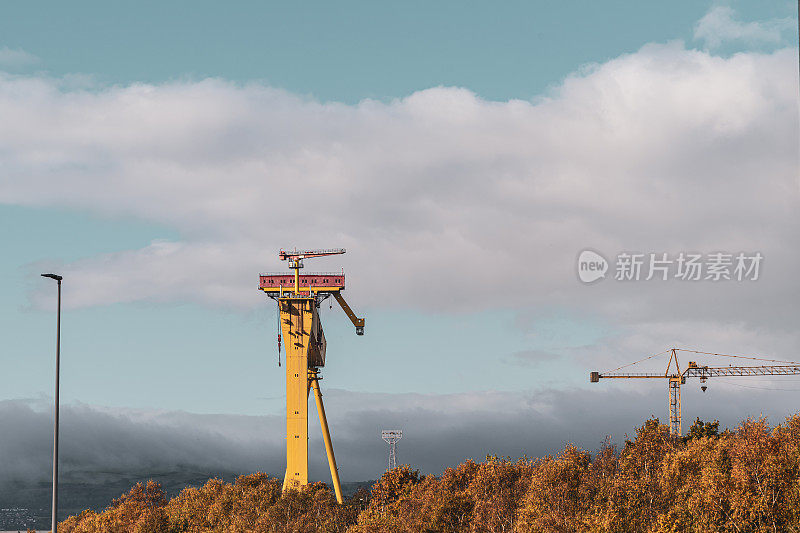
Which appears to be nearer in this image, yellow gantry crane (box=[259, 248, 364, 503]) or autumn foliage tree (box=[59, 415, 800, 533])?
autumn foliage tree (box=[59, 415, 800, 533])

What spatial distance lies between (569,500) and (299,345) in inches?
2545

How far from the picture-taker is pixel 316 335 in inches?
6019

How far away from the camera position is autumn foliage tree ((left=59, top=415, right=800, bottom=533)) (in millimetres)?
76062

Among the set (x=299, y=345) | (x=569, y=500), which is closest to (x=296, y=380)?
(x=299, y=345)

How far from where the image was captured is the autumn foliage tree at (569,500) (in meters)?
76.1

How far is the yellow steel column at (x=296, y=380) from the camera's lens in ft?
482

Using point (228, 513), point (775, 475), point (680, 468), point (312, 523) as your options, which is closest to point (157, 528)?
point (228, 513)

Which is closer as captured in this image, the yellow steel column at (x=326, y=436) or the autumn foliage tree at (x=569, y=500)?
the autumn foliage tree at (x=569, y=500)

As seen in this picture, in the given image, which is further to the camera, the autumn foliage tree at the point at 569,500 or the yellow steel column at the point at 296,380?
the yellow steel column at the point at 296,380

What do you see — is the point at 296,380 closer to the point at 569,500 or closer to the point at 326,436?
the point at 326,436

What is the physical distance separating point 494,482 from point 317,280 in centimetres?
5045

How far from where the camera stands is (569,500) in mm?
94812

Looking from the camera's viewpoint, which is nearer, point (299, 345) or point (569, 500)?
point (569, 500)

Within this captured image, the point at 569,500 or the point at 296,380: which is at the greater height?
the point at 296,380
